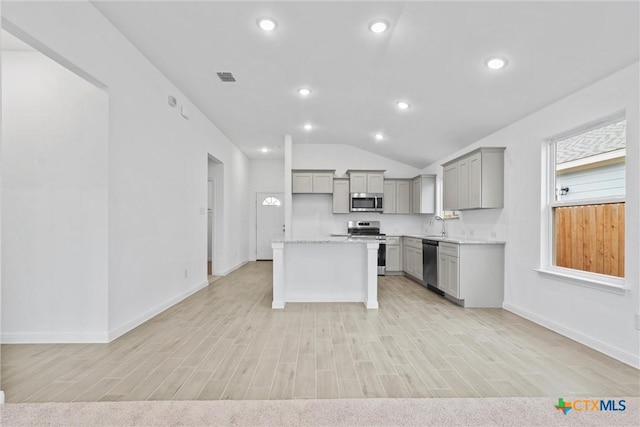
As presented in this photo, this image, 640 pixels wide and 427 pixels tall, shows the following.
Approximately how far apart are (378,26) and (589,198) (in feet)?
8.70

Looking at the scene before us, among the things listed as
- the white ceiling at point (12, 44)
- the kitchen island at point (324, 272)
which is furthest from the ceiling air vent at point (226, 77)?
the kitchen island at point (324, 272)

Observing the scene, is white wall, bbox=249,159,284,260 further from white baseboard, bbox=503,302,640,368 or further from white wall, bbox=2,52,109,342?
white baseboard, bbox=503,302,640,368

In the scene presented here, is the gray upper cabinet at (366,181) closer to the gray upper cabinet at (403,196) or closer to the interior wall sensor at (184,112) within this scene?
the gray upper cabinet at (403,196)

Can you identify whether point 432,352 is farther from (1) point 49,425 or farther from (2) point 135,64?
(2) point 135,64

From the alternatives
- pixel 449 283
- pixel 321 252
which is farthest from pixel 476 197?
pixel 321 252

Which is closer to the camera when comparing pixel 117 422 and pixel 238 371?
pixel 117 422

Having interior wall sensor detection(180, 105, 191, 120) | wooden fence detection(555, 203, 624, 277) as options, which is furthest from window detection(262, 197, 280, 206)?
wooden fence detection(555, 203, 624, 277)

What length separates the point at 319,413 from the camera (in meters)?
1.97

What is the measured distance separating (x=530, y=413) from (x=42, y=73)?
486 centimetres

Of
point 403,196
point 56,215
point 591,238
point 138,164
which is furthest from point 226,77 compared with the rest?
point 403,196

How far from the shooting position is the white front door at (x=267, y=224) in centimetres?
916

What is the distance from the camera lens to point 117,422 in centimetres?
189

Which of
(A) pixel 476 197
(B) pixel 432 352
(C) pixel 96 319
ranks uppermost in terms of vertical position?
(A) pixel 476 197

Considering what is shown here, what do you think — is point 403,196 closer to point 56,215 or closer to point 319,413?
point 319,413
